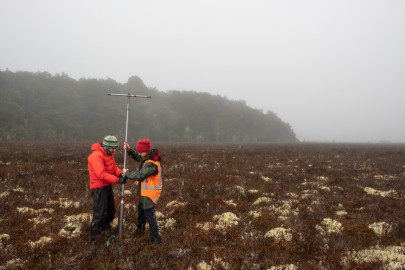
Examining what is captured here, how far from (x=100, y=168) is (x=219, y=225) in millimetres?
3677

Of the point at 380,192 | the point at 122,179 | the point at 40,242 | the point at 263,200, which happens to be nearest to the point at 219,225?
the point at 122,179

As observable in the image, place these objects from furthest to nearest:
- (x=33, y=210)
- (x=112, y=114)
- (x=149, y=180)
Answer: (x=112, y=114)
(x=33, y=210)
(x=149, y=180)

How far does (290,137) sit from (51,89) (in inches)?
3556

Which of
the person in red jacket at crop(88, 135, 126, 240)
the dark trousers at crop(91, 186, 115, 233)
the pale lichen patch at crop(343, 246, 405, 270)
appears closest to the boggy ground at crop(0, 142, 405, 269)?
the pale lichen patch at crop(343, 246, 405, 270)

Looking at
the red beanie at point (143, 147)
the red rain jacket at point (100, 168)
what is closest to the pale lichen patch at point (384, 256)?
the red beanie at point (143, 147)

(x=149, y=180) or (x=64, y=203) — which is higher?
(x=149, y=180)

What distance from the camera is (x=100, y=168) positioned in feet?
23.9

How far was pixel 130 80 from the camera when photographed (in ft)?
349

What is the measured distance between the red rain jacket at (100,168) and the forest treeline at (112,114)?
163 feet

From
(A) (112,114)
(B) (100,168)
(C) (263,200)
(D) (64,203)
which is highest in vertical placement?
(A) (112,114)

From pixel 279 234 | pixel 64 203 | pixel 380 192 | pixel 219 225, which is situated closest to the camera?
pixel 279 234

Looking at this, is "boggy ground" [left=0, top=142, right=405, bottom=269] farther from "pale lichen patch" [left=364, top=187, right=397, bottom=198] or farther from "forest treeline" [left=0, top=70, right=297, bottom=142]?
"forest treeline" [left=0, top=70, right=297, bottom=142]

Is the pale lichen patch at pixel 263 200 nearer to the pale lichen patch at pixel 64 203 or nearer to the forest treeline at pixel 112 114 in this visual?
the pale lichen patch at pixel 64 203

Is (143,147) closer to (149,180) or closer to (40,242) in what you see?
(149,180)
